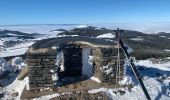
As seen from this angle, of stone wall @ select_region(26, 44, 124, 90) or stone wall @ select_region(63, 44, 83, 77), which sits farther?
stone wall @ select_region(63, 44, 83, 77)

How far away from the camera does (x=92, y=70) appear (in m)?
21.2

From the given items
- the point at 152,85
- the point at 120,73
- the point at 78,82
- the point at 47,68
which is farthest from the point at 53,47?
the point at 152,85

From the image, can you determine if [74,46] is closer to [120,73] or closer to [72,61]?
[72,61]

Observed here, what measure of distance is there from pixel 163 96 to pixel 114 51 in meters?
4.17

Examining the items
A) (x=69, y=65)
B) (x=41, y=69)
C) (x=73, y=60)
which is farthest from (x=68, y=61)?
(x=41, y=69)

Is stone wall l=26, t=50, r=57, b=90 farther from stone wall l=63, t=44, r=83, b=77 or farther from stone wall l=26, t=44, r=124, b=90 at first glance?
stone wall l=63, t=44, r=83, b=77

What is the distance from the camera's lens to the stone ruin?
18.2 meters

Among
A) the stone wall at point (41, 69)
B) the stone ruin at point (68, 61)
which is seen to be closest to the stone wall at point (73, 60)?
the stone ruin at point (68, 61)

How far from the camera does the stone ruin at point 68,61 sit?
59.8ft

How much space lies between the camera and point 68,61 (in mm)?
21625

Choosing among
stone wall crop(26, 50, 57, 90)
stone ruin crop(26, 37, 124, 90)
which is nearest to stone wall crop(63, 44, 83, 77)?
stone ruin crop(26, 37, 124, 90)

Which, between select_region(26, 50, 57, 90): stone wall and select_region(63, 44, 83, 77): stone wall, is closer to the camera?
select_region(26, 50, 57, 90): stone wall

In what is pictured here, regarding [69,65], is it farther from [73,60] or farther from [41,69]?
[41,69]

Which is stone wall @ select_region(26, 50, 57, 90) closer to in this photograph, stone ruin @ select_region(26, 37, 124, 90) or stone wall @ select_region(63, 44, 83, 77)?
stone ruin @ select_region(26, 37, 124, 90)
